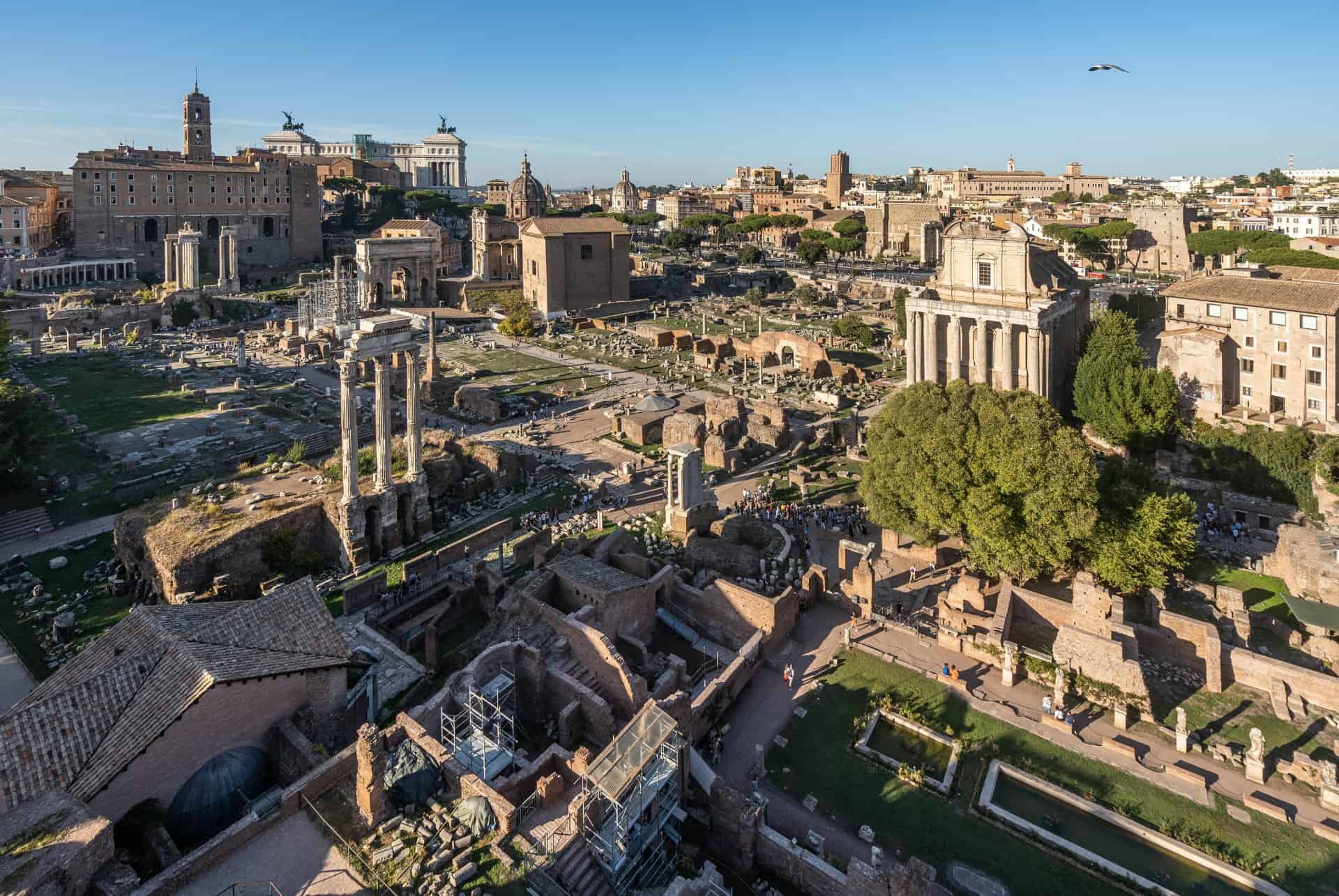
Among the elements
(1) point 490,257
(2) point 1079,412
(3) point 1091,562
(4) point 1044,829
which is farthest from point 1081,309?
(1) point 490,257

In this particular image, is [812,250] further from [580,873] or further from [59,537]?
[580,873]

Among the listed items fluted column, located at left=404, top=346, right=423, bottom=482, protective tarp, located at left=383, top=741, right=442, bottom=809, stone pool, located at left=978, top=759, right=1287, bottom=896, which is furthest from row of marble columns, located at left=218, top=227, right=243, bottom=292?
stone pool, located at left=978, top=759, right=1287, bottom=896

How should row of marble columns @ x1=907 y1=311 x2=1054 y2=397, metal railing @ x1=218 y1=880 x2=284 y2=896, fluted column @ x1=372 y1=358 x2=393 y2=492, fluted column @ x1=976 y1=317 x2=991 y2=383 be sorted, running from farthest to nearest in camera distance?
fluted column @ x1=976 y1=317 x2=991 y2=383 → row of marble columns @ x1=907 y1=311 x2=1054 y2=397 → fluted column @ x1=372 y1=358 x2=393 y2=492 → metal railing @ x1=218 y1=880 x2=284 y2=896

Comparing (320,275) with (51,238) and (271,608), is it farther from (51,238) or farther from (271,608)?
(271,608)

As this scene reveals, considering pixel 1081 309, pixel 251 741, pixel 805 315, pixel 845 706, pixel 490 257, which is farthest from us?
pixel 490 257

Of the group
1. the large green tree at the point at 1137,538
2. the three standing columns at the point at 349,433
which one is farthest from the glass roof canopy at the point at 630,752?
the three standing columns at the point at 349,433

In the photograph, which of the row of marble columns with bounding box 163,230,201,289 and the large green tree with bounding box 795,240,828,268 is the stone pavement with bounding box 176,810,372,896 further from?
the large green tree with bounding box 795,240,828,268
